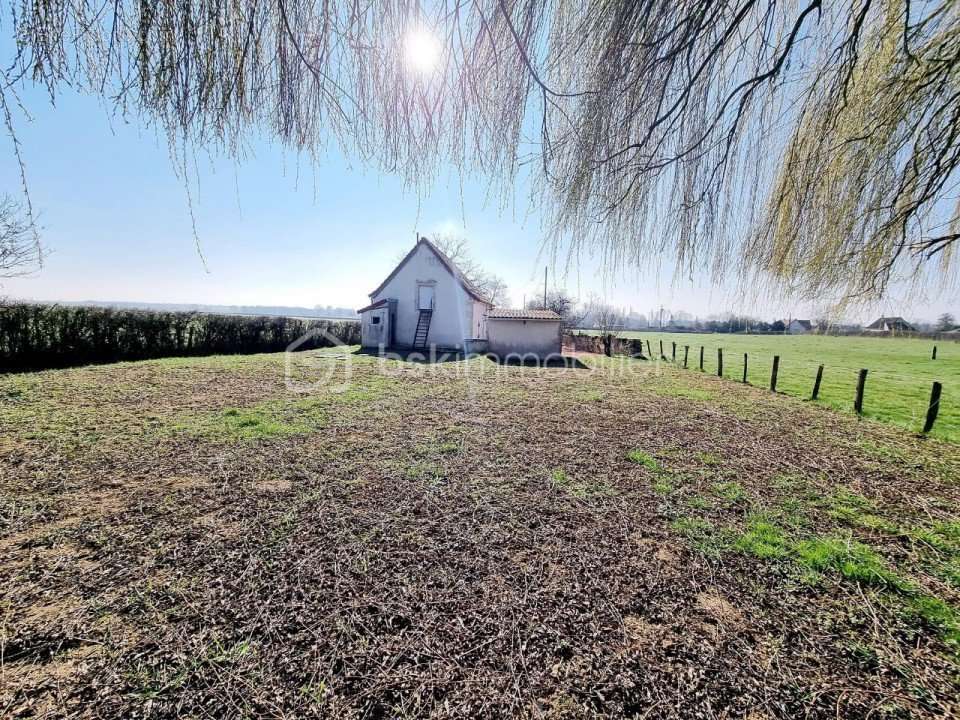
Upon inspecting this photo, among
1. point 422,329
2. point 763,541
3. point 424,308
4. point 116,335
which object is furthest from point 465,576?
point 424,308

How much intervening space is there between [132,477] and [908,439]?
37.4 ft

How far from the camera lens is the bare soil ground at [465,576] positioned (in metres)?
1.62

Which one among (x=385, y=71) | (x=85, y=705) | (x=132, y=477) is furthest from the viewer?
(x=132, y=477)

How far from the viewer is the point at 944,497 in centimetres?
393

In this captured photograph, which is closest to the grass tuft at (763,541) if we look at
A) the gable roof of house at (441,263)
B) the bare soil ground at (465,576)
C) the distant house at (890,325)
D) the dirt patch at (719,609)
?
the bare soil ground at (465,576)

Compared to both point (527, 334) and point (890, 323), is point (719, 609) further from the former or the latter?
Answer: point (527, 334)

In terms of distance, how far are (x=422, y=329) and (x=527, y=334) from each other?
6089mm

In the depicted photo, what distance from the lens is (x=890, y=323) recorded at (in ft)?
7.93

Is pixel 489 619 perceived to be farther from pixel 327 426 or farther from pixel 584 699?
pixel 327 426

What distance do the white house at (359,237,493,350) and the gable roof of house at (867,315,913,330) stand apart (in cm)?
1729

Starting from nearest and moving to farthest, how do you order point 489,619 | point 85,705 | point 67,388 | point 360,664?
point 85,705
point 360,664
point 489,619
point 67,388

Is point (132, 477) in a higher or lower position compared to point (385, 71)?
lower

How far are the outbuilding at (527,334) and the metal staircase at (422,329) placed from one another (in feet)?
12.5

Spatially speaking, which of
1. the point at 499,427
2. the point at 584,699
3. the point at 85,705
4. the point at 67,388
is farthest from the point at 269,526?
the point at 67,388
